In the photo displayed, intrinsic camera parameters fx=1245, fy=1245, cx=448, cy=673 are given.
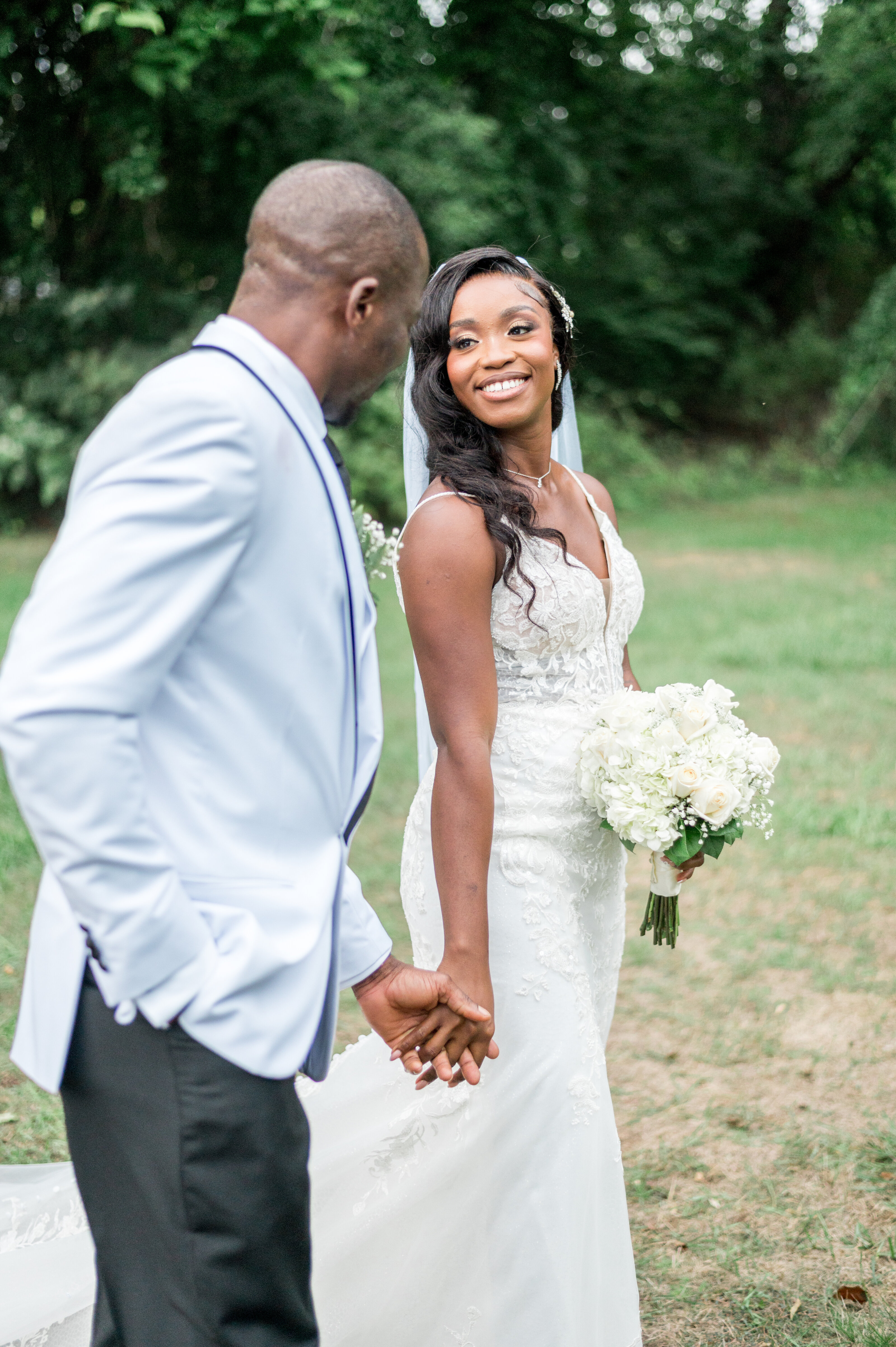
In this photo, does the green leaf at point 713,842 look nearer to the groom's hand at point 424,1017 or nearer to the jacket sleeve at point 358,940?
the groom's hand at point 424,1017

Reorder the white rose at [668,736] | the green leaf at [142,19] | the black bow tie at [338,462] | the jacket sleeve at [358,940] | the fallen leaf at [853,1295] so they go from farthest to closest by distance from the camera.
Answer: the green leaf at [142,19], the fallen leaf at [853,1295], the white rose at [668,736], the jacket sleeve at [358,940], the black bow tie at [338,462]

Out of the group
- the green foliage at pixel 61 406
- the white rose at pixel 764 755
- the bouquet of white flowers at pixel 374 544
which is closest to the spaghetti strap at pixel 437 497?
the bouquet of white flowers at pixel 374 544

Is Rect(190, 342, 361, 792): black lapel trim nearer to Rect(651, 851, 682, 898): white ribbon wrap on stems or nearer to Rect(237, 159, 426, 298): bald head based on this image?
Rect(237, 159, 426, 298): bald head

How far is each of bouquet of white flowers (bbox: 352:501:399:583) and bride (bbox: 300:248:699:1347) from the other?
491mm

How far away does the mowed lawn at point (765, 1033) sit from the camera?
3416 millimetres

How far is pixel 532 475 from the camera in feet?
10.1

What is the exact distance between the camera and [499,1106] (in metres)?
2.79

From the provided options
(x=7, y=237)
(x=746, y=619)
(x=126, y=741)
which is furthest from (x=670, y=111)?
(x=126, y=741)

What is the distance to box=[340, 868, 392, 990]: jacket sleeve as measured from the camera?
220cm

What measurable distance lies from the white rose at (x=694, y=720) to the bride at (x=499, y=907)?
218mm

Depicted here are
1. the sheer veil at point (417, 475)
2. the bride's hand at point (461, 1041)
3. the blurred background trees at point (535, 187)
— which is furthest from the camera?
the blurred background trees at point (535, 187)

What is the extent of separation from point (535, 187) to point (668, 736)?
19.9 meters

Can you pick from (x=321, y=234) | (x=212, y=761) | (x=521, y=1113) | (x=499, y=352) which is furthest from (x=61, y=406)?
(x=212, y=761)

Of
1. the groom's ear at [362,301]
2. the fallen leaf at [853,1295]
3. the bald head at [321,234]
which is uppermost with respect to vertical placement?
the bald head at [321,234]
